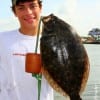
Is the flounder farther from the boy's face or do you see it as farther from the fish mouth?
the boy's face

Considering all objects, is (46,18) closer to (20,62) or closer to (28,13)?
(28,13)

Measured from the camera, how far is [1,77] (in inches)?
195

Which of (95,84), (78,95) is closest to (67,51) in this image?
(78,95)

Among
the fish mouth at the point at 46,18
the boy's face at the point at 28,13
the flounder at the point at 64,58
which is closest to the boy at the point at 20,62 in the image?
the boy's face at the point at 28,13

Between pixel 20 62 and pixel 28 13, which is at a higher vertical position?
pixel 28 13

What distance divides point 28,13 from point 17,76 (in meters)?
0.70

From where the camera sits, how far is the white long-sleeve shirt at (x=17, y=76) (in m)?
4.93

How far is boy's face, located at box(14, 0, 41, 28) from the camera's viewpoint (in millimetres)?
4905

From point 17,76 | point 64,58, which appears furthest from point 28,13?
point 64,58

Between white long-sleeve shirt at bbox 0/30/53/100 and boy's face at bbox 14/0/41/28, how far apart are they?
21cm

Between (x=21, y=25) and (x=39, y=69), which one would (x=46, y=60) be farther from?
(x=21, y=25)

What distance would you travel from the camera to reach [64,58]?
4.27m

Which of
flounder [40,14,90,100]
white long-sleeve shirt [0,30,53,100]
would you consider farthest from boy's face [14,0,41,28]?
flounder [40,14,90,100]

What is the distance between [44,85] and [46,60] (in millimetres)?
657
